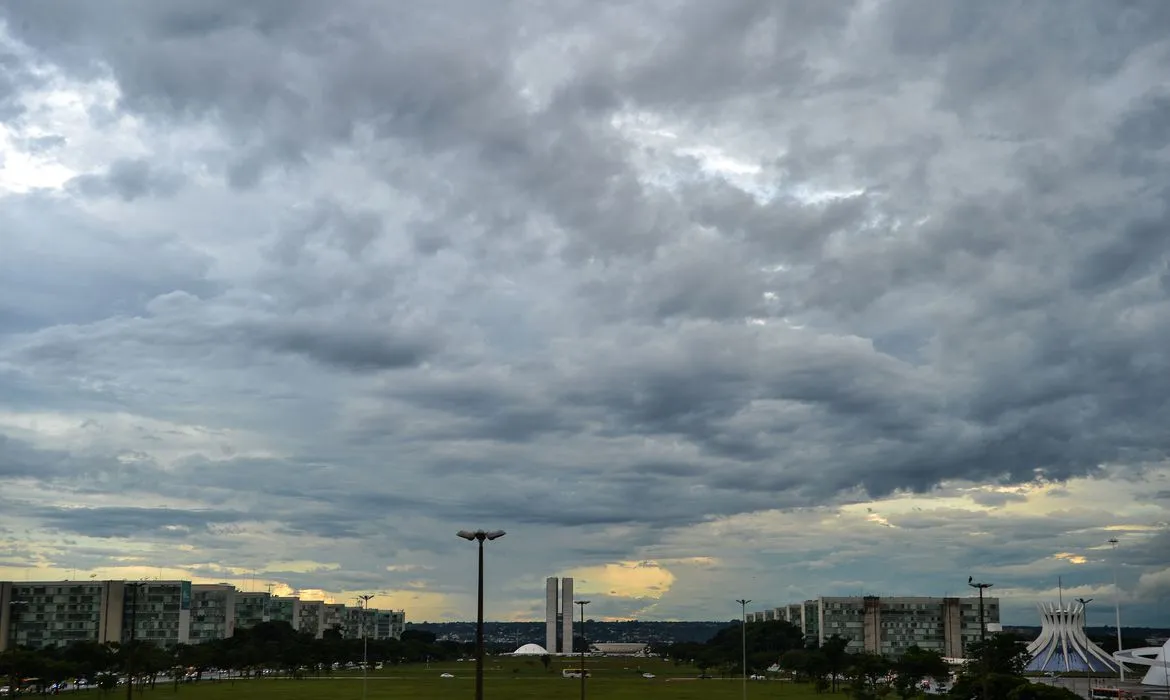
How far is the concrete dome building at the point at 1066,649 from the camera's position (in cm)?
19162

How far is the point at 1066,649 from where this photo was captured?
19338 cm

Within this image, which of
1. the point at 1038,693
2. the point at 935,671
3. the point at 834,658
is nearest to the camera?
the point at 1038,693

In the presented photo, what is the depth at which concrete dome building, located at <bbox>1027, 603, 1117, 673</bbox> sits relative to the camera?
629 ft

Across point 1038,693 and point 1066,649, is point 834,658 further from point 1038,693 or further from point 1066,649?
point 1038,693

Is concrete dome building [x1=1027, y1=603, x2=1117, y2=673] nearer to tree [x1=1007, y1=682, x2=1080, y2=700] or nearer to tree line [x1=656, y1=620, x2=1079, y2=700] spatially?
tree line [x1=656, y1=620, x2=1079, y2=700]

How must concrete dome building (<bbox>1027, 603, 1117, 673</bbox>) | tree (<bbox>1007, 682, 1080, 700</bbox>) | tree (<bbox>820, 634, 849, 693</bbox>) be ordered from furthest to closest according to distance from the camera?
concrete dome building (<bbox>1027, 603, 1117, 673</bbox>) → tree (<bbox>820, 634, 849, 693</bbox>) → tree (<bbox>1007, 682, 1080, 700</bbox>)

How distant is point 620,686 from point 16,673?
7794 centimetres

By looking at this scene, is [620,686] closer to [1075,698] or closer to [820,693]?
[820,693]

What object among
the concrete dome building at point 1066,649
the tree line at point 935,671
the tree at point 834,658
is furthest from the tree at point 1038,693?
the concrete dome building at point 1066,649

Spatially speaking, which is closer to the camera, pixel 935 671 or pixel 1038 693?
pixel 1038 693

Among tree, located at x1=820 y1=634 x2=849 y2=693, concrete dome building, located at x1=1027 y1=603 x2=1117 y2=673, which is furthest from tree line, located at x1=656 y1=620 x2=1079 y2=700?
concrete dome building, located at x1=1027 y1=603 x2=1117 y2=673

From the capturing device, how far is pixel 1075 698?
214 ft

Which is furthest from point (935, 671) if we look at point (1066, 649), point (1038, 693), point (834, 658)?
point (1066, 649)

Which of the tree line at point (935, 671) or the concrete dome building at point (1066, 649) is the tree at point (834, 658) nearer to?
the tree line at point (935, 671)
